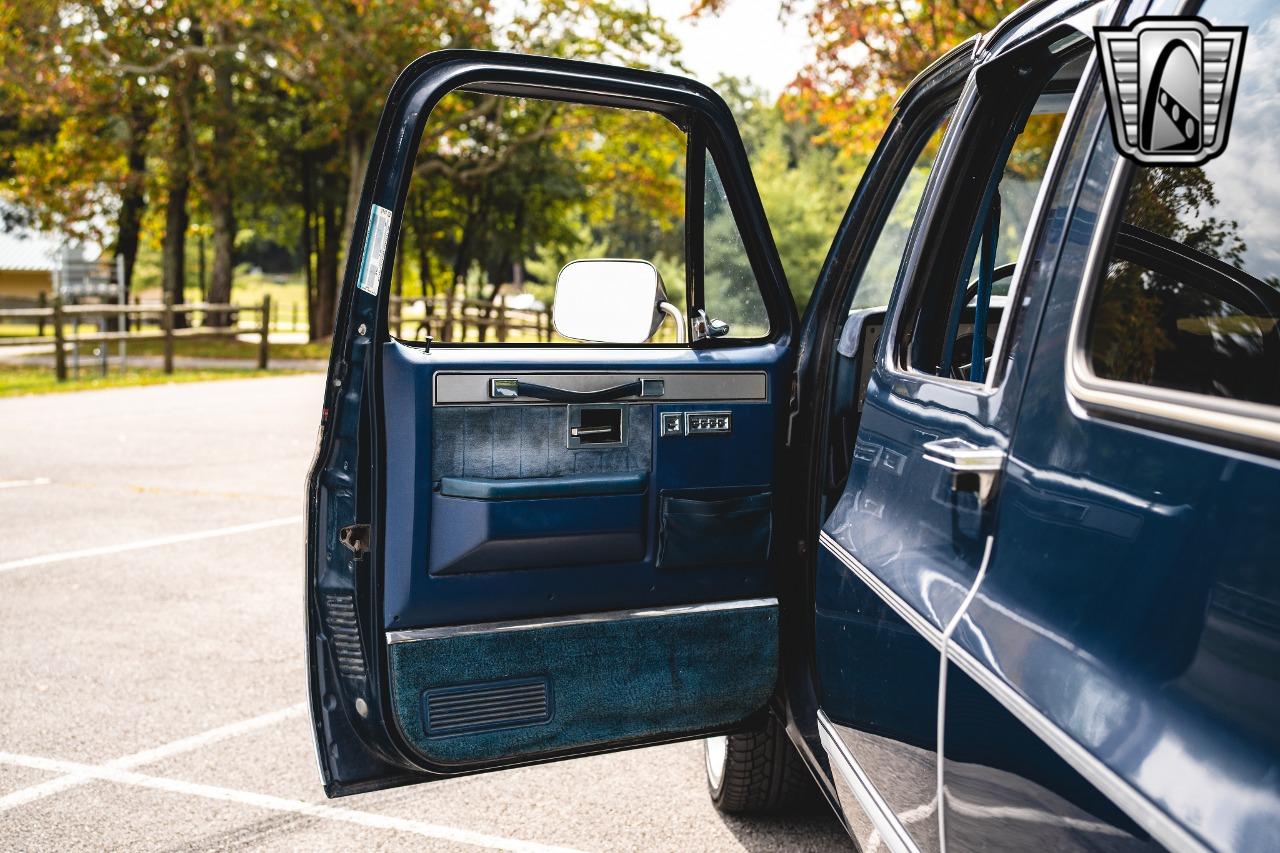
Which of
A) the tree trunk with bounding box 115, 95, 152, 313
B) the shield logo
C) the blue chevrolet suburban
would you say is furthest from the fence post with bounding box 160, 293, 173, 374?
the shield logo

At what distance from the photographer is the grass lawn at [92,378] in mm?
16000

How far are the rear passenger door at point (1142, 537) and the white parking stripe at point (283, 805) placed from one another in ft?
6.48

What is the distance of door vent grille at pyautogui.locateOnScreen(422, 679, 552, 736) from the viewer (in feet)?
8.17

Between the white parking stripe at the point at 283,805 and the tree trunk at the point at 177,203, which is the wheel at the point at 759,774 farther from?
the tree trunk at the point at 177,203

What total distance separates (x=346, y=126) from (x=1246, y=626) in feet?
82.9

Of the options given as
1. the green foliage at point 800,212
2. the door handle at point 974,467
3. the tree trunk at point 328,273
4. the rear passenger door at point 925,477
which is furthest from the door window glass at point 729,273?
the green foliage at point 800,212

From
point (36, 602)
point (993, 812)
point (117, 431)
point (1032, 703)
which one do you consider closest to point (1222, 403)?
point (1032, 703)

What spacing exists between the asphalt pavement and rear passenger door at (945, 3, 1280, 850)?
1.97 m

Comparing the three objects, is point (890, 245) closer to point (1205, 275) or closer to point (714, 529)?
point (714, 529)

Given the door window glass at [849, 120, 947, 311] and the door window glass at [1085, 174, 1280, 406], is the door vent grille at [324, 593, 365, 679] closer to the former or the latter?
the door window glass at [849, 120, 947, 311]

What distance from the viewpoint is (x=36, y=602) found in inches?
223

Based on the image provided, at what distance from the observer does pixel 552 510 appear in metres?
2.57

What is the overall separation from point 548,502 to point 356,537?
406mm

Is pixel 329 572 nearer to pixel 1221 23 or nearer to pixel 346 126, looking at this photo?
pixel 1221 23
